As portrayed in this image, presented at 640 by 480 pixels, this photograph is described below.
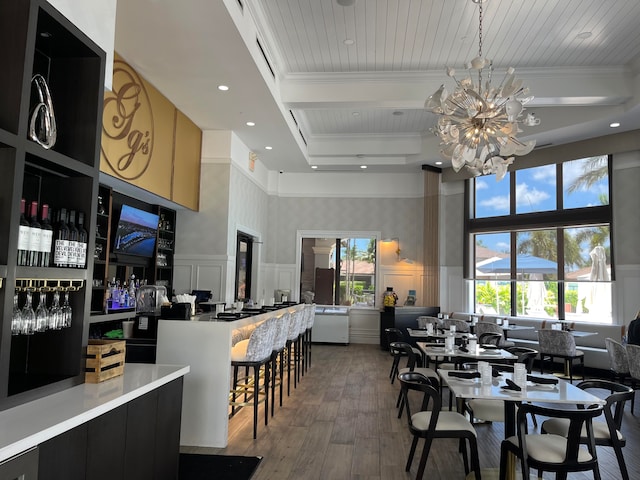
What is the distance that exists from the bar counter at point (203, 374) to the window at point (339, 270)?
7.58 m

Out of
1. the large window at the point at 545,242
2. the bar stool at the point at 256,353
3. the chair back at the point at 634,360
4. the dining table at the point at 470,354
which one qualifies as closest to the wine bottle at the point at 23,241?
the bar stool at the point at 256,353

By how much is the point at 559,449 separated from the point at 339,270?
9092mm

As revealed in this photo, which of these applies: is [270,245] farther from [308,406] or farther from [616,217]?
[616,217]

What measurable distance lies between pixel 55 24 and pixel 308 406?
488 centimetres

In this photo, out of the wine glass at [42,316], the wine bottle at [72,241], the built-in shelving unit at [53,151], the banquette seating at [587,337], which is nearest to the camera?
the built-in shelving unit at [53,151]

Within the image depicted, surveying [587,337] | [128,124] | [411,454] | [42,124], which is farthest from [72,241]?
[587,337]

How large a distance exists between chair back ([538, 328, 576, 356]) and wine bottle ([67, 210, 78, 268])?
7528 millimetres

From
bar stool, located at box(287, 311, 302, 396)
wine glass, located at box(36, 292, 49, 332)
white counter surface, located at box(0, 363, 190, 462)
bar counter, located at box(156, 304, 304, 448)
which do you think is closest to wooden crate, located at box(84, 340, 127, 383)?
white counter surface, located at box(0, 363, 190, 462)

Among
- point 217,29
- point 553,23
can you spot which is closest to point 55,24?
point 217,29

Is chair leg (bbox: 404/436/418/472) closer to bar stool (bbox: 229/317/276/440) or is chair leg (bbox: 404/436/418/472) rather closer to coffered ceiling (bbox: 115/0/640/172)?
bar stool (bbox: 229/317/276/440)

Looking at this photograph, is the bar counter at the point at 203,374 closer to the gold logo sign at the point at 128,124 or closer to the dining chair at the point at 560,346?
the gold logo sign at the point at 128,124

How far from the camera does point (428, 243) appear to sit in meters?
11.3

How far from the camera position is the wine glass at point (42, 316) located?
2328 millimetres

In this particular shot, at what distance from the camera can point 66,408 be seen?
82.4 inches
